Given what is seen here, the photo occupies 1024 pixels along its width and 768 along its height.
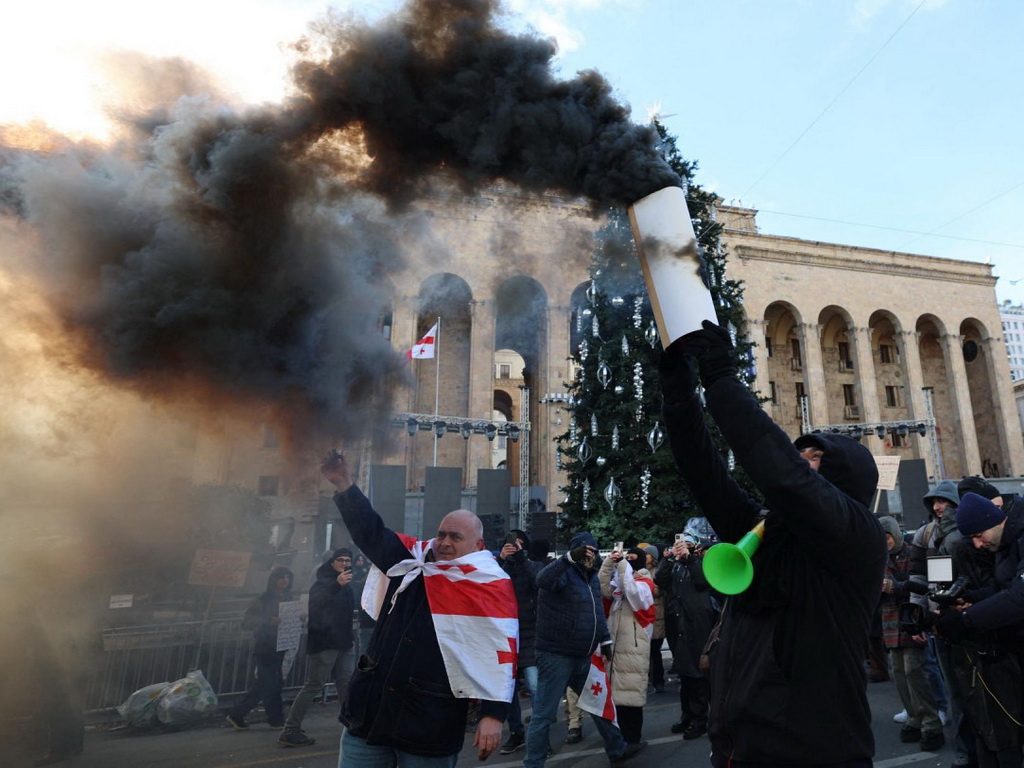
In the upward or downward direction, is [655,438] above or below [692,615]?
above

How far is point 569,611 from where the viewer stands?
5.59 meters

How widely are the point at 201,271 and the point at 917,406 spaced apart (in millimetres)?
36979

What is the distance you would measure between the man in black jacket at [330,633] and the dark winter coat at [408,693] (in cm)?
399

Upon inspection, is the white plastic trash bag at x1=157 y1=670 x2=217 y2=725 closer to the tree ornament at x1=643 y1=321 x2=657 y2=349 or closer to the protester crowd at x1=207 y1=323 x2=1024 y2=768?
the protester crowd at x1=207 y1=323 x2=1024 y2=768

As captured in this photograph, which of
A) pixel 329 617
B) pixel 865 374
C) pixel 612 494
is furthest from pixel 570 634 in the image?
pixel 865 374

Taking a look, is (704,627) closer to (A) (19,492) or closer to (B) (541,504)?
(A) (19,492)

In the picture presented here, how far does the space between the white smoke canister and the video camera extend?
9.32 ft

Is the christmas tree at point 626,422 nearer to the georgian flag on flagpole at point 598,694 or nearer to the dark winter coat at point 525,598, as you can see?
the dark winter coat at point 525,598

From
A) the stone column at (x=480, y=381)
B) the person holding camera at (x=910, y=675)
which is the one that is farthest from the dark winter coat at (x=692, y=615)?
the stone column at (x=480, y=381)

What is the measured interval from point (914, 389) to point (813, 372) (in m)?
5.84

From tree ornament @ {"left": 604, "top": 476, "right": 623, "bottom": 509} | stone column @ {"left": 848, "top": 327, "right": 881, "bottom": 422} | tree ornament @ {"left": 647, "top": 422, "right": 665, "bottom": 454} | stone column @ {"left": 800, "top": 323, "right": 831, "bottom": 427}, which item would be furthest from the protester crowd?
stone column @ {"left": 848, "top": 327, "right": 881, "bottom": 422}

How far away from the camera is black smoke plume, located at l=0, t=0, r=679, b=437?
387cm

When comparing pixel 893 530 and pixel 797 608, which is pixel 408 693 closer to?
pixel 797 608

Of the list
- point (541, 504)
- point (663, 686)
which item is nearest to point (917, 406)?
point (541, 504)
